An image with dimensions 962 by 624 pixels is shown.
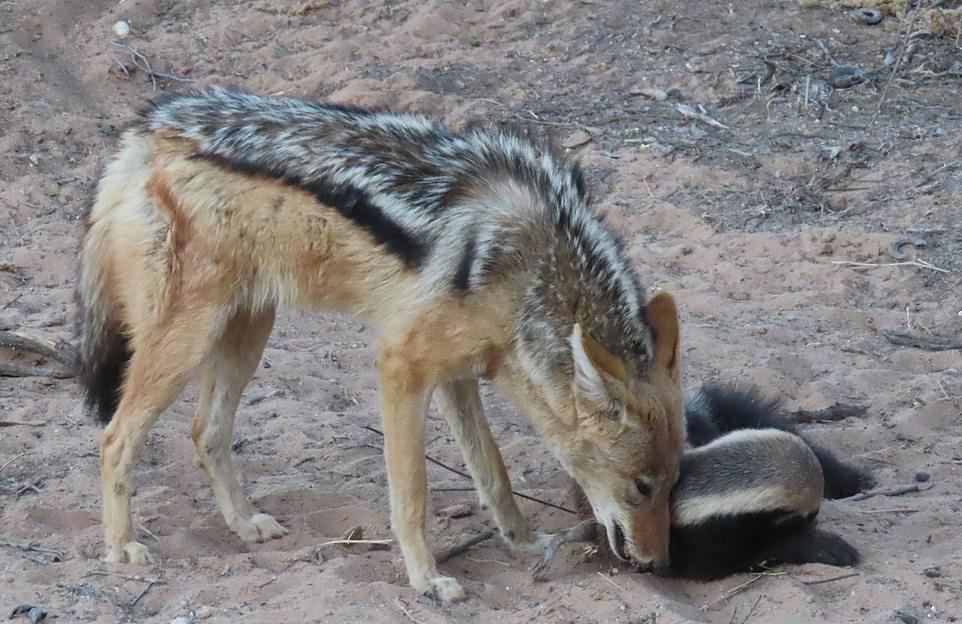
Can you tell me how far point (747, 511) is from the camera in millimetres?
6078

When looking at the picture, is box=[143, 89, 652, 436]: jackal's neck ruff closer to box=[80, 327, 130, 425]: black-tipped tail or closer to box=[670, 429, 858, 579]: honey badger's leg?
box=[670, 429, 858, 579]: honey badger's leg

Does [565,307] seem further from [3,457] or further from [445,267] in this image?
[3,457]

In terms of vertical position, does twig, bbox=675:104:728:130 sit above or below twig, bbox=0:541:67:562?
below

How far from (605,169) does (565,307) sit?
18.6ft

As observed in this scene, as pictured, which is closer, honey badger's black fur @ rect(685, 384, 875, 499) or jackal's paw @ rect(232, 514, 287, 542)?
jackal's paw @ rect(232, 514, 287, 542)

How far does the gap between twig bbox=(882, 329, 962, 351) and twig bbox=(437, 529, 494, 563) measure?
11.9ft

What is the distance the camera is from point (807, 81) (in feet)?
40.7

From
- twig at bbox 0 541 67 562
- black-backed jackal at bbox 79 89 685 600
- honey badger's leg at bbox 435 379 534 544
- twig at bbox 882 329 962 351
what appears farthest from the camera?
twig at bbox 882 329 962 351

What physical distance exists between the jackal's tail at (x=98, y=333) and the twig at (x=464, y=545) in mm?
1777

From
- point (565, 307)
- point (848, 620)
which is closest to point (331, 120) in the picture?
point (565, 307)

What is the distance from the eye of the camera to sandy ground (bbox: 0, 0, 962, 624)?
18.9ft

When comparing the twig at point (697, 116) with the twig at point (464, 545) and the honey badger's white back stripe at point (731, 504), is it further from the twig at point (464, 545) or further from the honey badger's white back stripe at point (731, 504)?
the honey badger's white back stripe at point (731, 504)

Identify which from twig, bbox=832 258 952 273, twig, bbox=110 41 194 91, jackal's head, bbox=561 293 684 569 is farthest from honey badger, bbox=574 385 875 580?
twig, bbox=110 41 194 91

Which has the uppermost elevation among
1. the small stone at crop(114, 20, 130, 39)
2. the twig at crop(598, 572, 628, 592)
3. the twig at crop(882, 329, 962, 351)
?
the small stone at crop(114, 20, 130, 39)
